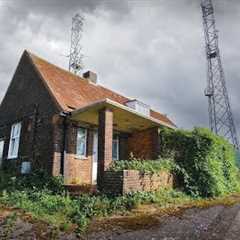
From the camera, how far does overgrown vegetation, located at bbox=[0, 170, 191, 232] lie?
8.32 m

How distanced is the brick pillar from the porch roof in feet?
1.20

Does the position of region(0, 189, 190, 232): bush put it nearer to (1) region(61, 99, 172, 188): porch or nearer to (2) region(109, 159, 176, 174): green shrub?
(2) region(109, 159, 176, 174): green shrub

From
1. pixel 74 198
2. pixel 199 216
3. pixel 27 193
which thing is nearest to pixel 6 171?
pixel 27 193

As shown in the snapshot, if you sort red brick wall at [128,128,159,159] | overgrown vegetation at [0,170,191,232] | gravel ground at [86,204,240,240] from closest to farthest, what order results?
1. gravel ground at [86,204,240,240]
2. overgrown vegetation at [0,170,191,232]
3. red brick wall at [128,128,159,159]

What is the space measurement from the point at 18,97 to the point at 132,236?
12998mm

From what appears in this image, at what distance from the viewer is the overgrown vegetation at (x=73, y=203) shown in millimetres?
8320

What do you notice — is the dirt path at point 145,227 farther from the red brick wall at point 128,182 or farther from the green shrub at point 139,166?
the green shrub at point 139,166

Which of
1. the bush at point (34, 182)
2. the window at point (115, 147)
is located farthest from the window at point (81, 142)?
the window at point (115, 147)

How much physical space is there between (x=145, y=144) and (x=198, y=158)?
11.5 ft

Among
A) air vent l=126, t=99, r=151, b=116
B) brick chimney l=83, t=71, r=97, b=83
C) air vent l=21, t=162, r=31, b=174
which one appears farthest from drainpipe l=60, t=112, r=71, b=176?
brick chimney l=83, t=71, r=97, b=83

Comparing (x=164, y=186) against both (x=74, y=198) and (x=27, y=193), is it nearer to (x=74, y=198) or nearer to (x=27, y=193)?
(x=74, y=198)

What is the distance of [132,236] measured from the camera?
691 cm

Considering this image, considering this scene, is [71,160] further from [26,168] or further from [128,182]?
[128,182]

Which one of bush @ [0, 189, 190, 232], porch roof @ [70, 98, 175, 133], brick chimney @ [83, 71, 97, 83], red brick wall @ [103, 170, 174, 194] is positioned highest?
brick chimney @ [83, 71, 97, 83]
